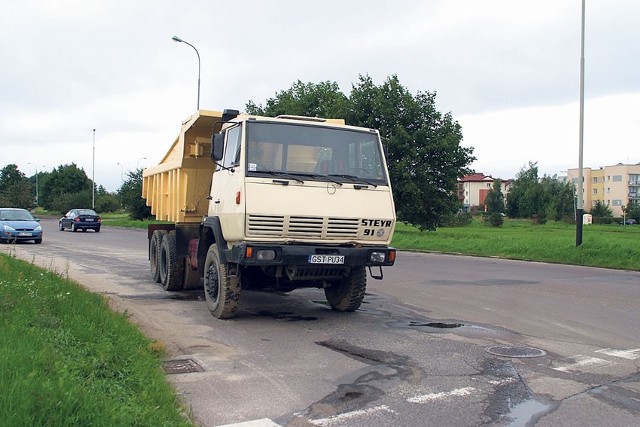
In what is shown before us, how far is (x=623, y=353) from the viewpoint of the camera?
23.1 feet

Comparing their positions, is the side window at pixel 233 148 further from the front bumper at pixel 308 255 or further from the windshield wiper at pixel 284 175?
the front bumper at pixel 308 255

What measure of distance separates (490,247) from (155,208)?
15.2 meters

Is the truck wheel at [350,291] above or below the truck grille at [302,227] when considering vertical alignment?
below

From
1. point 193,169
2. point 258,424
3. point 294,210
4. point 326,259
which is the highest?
point 193,169

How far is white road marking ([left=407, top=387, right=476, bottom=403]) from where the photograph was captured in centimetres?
525

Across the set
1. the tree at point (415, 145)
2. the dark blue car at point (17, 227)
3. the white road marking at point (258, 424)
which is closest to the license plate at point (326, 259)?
the white road marking at point (258, 424)

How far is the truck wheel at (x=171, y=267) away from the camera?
11.7 metres

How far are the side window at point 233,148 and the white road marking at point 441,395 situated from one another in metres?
4.23

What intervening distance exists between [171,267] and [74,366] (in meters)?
7.00

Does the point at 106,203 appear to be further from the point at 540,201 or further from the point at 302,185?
the point at 302,185

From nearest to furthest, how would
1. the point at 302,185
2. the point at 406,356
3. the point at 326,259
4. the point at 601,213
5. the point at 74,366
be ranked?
1. the point at 74,366
2. the point at 406,356
3. the point at 326,259
4. the point at 302,185
5. the point at 601,213

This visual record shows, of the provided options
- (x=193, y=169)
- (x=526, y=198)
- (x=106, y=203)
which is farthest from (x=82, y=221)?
(x=526, y=198)

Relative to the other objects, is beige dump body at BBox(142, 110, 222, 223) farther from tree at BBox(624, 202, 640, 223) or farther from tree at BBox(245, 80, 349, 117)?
tree at BBox(624, 202, 640, 223)

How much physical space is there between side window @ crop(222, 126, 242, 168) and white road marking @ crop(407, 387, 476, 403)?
4.23 meters
